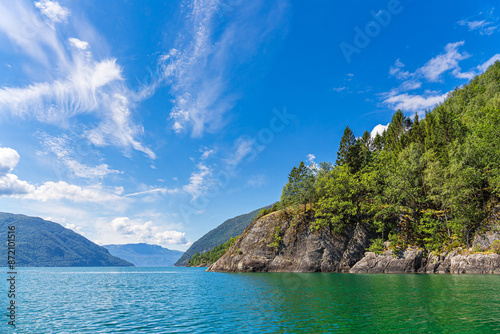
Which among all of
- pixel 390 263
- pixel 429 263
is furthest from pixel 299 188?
pixel 429 263

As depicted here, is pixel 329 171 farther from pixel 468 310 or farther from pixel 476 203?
pixel 468 310

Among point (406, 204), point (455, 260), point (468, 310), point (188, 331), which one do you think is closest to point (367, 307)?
point (468, 310)

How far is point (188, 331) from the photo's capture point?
15773mm

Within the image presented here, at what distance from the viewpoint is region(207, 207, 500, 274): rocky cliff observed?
5222 centimetres

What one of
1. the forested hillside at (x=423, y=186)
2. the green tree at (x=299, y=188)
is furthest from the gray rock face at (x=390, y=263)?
the green tree at (x=299, y=188)

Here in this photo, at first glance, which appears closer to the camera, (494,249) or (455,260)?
(494,249)

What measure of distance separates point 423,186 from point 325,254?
33.3 m

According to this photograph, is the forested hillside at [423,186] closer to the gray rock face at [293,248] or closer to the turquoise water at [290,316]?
the gray rock face at [293,248]

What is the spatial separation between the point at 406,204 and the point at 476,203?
15.7 meters

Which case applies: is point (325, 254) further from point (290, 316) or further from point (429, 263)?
point (290, 316)

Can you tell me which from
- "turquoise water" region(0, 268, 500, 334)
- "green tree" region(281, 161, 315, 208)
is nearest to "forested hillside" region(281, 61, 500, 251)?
"green tree" region(281, 161, 315, 208)

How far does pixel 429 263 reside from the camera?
58781mm

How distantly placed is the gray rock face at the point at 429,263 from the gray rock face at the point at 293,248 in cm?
635

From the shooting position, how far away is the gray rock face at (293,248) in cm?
7431
